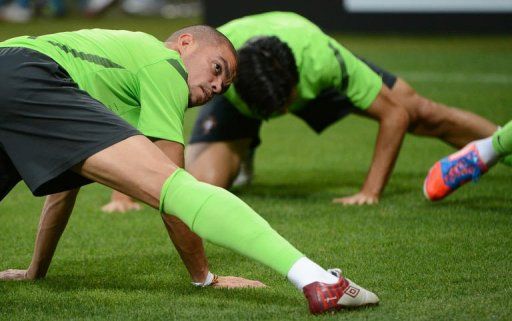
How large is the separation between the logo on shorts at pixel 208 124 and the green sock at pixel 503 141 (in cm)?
170

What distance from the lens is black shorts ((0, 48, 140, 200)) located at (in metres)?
3.04

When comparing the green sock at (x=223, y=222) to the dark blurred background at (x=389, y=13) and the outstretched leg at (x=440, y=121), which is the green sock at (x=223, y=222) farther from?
the dark blurred background at (x=389, y=13)

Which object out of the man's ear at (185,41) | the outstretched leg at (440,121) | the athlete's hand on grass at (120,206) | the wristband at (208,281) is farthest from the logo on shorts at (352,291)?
the outstretched leg at (440,121)

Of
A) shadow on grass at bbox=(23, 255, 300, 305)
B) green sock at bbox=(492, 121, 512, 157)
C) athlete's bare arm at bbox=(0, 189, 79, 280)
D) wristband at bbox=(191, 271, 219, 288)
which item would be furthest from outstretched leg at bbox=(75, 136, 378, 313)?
green sock at bbox=(492, 121, 512, 157)

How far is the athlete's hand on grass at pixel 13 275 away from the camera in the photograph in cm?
386

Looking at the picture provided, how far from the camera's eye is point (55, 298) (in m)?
3.55

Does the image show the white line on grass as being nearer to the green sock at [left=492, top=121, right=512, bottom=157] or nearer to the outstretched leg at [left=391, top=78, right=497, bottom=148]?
the outstretched leg at [left=391, top=78, right=497, bottom=148]

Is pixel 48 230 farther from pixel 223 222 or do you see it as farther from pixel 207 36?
pixel 223 222

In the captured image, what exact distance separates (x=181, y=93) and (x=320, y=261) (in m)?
1.14

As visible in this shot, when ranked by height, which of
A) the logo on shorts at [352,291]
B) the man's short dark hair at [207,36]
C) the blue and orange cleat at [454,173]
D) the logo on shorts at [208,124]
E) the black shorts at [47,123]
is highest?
the man's short dark hair at [207,36]

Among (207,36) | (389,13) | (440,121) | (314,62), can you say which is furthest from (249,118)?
(389,13)

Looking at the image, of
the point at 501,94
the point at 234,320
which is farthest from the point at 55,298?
Answer: the point at 501,94

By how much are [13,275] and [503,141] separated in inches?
92.6

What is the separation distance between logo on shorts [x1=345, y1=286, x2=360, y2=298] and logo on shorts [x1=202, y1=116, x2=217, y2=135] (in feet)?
9.77
